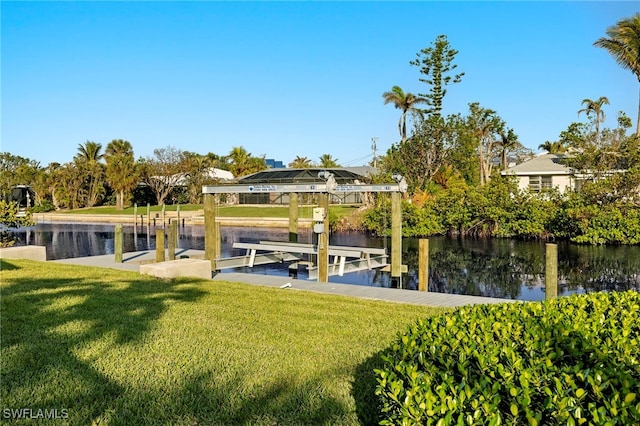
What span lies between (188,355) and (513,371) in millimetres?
3043

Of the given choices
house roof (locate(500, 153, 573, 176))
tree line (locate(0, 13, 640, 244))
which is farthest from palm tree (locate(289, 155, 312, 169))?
house roof (locate(500, 153, 573, 176))

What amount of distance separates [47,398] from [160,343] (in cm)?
142

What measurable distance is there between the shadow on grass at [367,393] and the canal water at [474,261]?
9.20 m

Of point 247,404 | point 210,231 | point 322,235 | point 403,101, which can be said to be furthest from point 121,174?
point 247,404

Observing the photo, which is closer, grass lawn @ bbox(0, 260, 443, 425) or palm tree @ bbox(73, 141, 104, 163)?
grass lawn @ bbox(0, 260, 443, 425)

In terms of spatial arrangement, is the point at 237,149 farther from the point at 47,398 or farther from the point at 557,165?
the point at 47,398

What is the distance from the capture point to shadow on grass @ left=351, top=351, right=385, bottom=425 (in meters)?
3.91

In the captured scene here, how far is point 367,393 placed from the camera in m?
4.28

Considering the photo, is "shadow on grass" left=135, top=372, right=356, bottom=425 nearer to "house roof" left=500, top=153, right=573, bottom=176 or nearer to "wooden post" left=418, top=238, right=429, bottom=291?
"wooden post" left=418, top=238, right=429, bottom=291

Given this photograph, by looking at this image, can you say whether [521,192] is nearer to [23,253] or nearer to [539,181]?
[539,181]

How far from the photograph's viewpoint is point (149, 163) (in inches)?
2136

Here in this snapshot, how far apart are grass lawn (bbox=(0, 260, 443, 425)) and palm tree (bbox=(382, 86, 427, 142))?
1470 inches

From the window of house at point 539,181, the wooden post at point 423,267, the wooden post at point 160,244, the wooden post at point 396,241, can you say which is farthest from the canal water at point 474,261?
the window of house at point 539,181

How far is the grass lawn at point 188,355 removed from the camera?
13.0 feet
